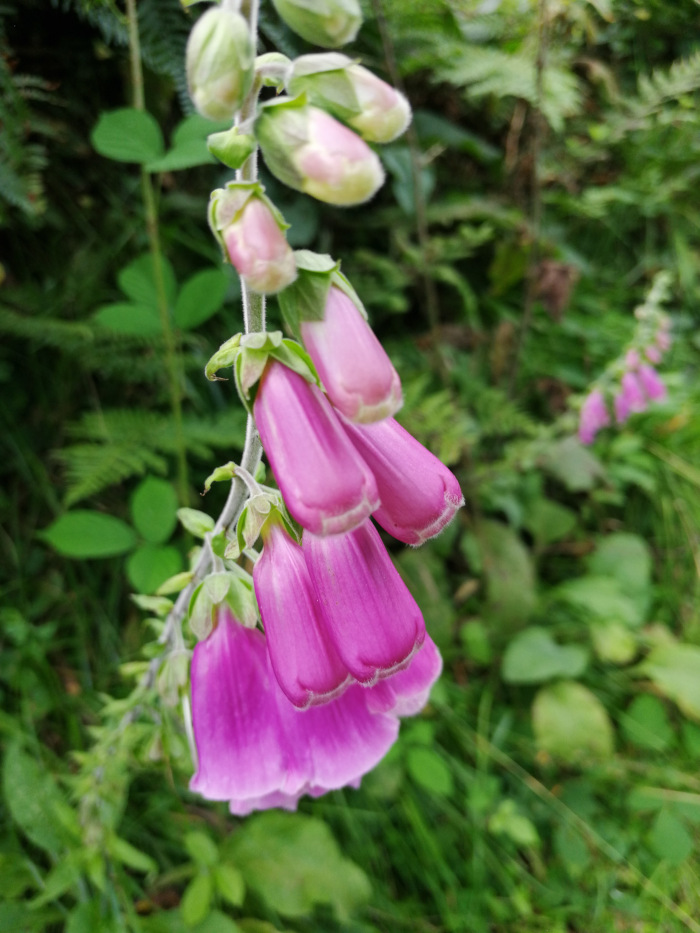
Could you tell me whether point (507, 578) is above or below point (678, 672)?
above

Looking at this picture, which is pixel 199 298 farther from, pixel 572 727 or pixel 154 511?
pixel 572 727

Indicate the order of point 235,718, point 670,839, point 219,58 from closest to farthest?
1. point 219,58
2. point 235,718
3. point 670,839

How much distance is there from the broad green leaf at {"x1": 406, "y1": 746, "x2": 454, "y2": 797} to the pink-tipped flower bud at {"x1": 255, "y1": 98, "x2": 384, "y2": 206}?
1.17m

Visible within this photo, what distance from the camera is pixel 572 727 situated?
4.75 feet

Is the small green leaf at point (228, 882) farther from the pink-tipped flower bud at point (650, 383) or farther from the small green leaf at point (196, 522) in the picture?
the pink-tipped flower bud at point (650, 383)

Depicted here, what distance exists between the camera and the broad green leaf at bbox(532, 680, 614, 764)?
4.72 feet

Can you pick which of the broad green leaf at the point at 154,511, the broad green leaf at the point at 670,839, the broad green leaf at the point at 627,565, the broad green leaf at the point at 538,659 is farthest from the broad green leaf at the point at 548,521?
the broad green leaf at the point at 154,511

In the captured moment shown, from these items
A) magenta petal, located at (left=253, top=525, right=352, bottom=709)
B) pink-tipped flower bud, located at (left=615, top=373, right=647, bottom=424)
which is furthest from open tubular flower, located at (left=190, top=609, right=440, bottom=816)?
pink-tipped flower bud, located at (left=615, top=373, right=647, bottom=424)

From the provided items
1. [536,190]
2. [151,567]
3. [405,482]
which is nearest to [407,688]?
[405,482]

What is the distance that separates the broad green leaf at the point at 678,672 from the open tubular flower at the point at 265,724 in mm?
1152

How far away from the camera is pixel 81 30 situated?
4.12ft

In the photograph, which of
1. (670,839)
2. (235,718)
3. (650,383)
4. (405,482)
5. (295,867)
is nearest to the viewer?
(405,482)

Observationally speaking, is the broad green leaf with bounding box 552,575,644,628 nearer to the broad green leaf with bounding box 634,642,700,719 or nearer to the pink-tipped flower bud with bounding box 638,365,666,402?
the broad green leaf with bounding box 634,642,700,719

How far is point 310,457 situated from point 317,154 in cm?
21
